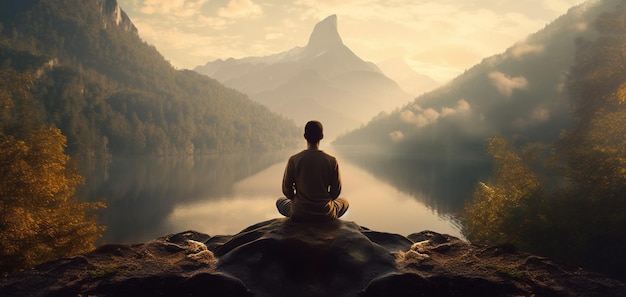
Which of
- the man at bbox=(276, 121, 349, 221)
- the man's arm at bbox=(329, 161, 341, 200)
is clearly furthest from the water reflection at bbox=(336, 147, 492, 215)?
the man at bbox=(276, 121, 349, 221)

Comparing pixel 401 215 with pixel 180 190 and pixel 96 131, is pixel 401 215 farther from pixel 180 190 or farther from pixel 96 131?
pixel 96 131

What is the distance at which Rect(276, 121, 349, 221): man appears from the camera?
9.83 metres

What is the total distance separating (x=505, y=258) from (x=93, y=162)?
477 feet

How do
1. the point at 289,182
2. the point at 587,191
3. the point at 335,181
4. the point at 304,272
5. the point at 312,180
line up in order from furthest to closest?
the point at 587,191
the point at 289,182
the point at 335,181
the point at 312,180
the point at 304,272

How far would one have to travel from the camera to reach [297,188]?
10.1 m

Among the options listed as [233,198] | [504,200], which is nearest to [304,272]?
[504,200]

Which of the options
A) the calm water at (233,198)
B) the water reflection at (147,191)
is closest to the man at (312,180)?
the calm water at (233,198)

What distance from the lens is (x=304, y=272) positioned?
28.3 ft

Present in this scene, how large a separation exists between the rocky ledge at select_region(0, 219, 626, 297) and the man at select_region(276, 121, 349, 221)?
0.37 metres

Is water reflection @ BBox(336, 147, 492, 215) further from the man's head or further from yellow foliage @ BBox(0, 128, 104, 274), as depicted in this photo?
the man's head

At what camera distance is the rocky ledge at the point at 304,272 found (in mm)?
7895

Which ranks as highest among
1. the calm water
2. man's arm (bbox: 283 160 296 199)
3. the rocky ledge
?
man's arm (bbox: 283 160 296 199)

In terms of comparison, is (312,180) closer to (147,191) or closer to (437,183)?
(147,191)

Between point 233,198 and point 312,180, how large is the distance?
77129 mm
